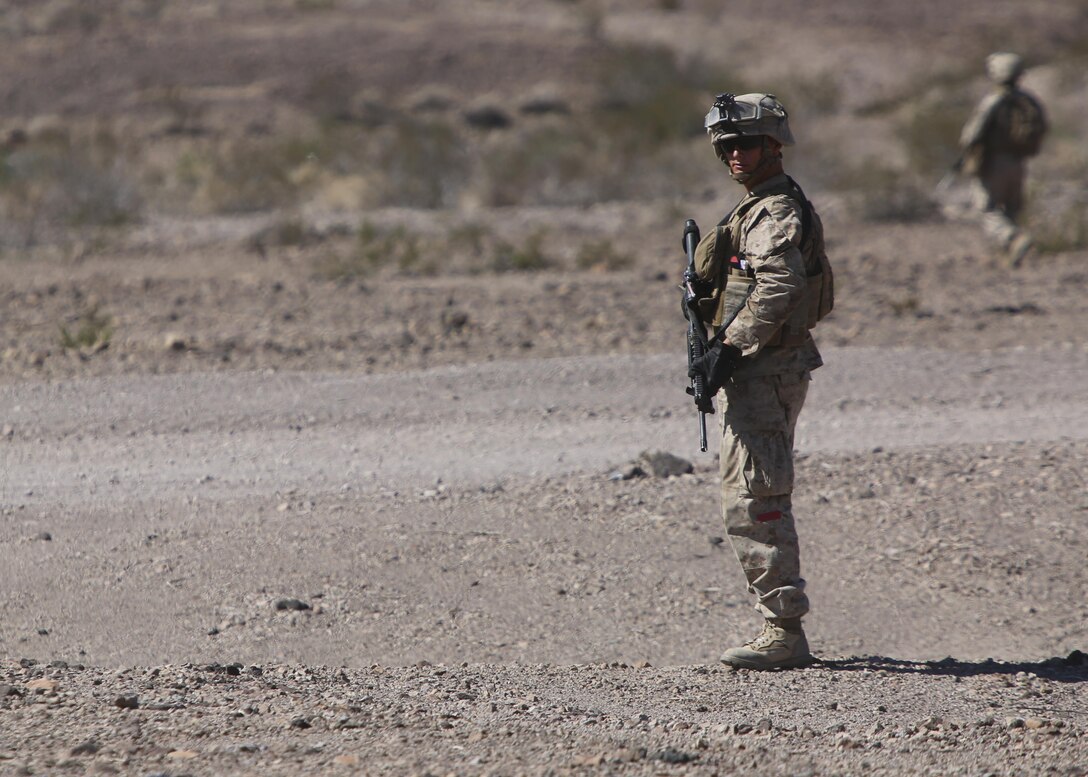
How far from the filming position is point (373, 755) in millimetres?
3348

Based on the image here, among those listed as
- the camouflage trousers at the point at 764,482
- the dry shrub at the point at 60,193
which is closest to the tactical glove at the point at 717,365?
the camouflage trousers at the point at 764,482

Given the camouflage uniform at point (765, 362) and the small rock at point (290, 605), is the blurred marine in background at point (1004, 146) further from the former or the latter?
the small rock at point (290, 605)

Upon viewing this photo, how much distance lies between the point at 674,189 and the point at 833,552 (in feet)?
42.2

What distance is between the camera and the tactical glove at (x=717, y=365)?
433 centimetres

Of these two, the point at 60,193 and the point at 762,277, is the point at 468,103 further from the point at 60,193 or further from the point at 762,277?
the point at 762,277

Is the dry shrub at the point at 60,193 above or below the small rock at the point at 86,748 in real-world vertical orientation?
A: above

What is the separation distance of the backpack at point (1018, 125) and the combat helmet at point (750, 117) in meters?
9.01

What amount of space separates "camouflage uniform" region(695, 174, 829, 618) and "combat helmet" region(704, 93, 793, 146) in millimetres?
173

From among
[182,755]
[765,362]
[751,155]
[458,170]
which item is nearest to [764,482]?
[765,362]

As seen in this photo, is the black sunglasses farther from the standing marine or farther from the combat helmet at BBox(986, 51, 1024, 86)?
the combat helmet at BBox(986, 51, 1024, 86)

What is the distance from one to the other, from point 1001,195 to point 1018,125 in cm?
75

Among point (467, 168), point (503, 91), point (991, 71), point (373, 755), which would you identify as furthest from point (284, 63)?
point (373, 755)

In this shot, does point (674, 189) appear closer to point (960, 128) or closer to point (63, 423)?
point (960, 128)

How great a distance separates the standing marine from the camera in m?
4.28
